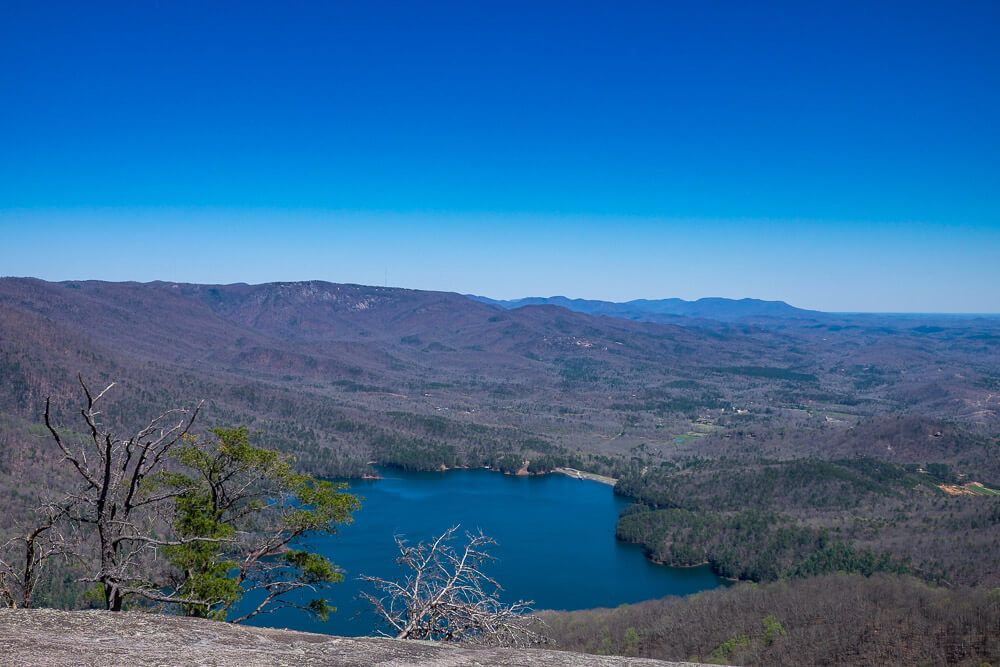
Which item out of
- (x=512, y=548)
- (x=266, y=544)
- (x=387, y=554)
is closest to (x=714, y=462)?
(x=512, y=548)

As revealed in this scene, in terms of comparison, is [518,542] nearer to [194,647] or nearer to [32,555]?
[32,555]

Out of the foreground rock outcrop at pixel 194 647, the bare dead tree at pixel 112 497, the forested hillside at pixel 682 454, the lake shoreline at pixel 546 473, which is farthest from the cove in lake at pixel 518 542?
the foreground rock outcrop at pixel 194 647

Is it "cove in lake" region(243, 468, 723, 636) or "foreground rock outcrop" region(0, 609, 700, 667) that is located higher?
"foreground rock outcrop" region(0, 609, 700, 667)

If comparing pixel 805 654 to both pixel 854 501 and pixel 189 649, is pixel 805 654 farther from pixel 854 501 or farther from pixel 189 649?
pixel 854 501

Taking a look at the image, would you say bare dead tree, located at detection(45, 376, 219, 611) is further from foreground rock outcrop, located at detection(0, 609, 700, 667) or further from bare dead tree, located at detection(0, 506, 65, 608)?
foreground rock outcrop, located at detection(0, 609, 700, 667)

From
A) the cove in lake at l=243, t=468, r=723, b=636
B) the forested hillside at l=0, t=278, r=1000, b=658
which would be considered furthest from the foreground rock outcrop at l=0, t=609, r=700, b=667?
the cove in lake at l=243, t=468, r=723, b=636

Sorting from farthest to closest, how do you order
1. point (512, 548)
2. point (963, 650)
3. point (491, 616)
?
point (512, 548), point (963, 650), point (491, 616)
